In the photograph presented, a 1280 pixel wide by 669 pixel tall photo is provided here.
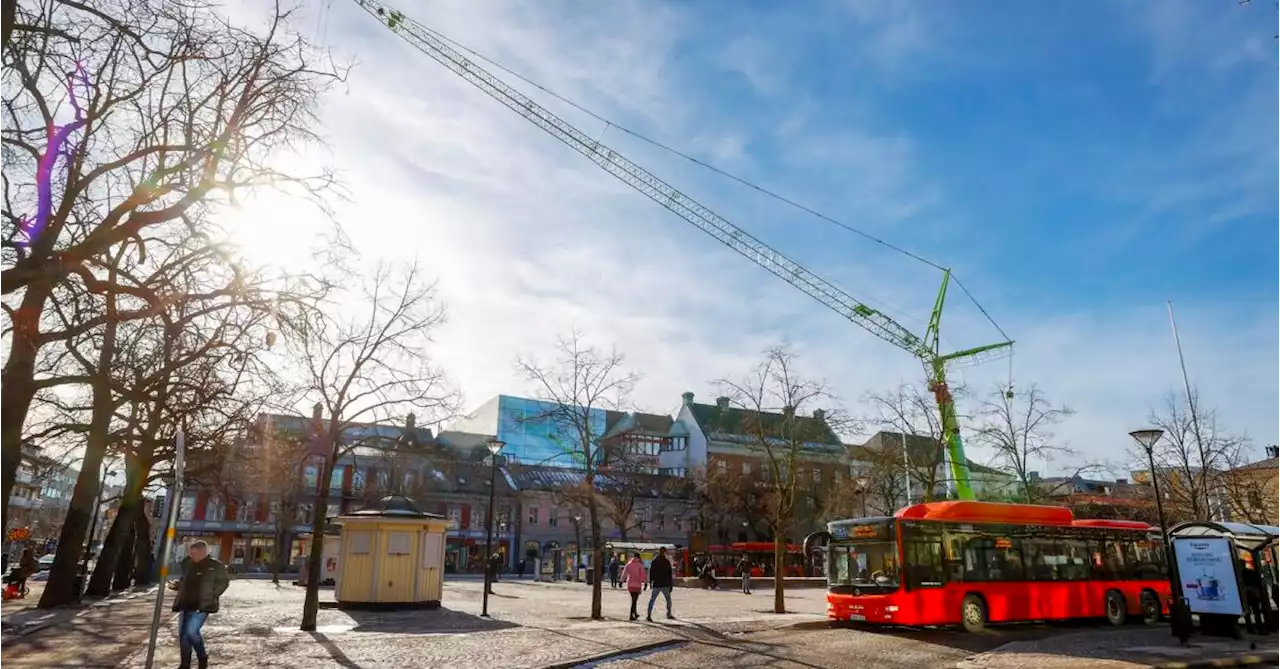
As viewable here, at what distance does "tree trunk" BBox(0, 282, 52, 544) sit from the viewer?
1267 centimetres

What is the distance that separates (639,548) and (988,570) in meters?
30.2

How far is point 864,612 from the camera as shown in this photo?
1989 centimetres

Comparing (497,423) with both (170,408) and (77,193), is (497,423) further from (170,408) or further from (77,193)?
(77,193)

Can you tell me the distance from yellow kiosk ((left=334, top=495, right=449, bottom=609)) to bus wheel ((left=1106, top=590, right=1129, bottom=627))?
2032 cm

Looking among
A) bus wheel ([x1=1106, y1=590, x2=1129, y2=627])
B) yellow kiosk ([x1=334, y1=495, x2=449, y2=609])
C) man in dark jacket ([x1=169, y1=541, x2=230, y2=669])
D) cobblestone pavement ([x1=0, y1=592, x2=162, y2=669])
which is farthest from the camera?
yellow kiosk ([x1=334, y1=495, x2=449, y2=609])

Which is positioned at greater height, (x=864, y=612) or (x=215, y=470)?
(x=215, y=470)

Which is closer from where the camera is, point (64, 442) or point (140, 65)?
point (140, 65)

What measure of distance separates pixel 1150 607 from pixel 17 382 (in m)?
28.9

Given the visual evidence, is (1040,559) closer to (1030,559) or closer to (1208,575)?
(1030,559)

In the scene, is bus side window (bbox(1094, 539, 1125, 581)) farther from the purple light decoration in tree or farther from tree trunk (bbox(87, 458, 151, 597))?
tree trunk (bbox(87, 458, 151, 597))

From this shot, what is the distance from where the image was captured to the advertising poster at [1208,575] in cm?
1869

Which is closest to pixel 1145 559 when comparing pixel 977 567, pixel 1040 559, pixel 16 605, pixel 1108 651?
pixel 1040 559

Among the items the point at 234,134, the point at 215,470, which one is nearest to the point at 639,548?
the point at 215,470

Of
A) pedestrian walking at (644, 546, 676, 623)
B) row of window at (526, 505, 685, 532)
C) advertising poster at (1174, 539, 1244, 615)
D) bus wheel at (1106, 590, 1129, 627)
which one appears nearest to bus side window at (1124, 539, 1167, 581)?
bus wheel at (1106, 590, 1129, 627)
